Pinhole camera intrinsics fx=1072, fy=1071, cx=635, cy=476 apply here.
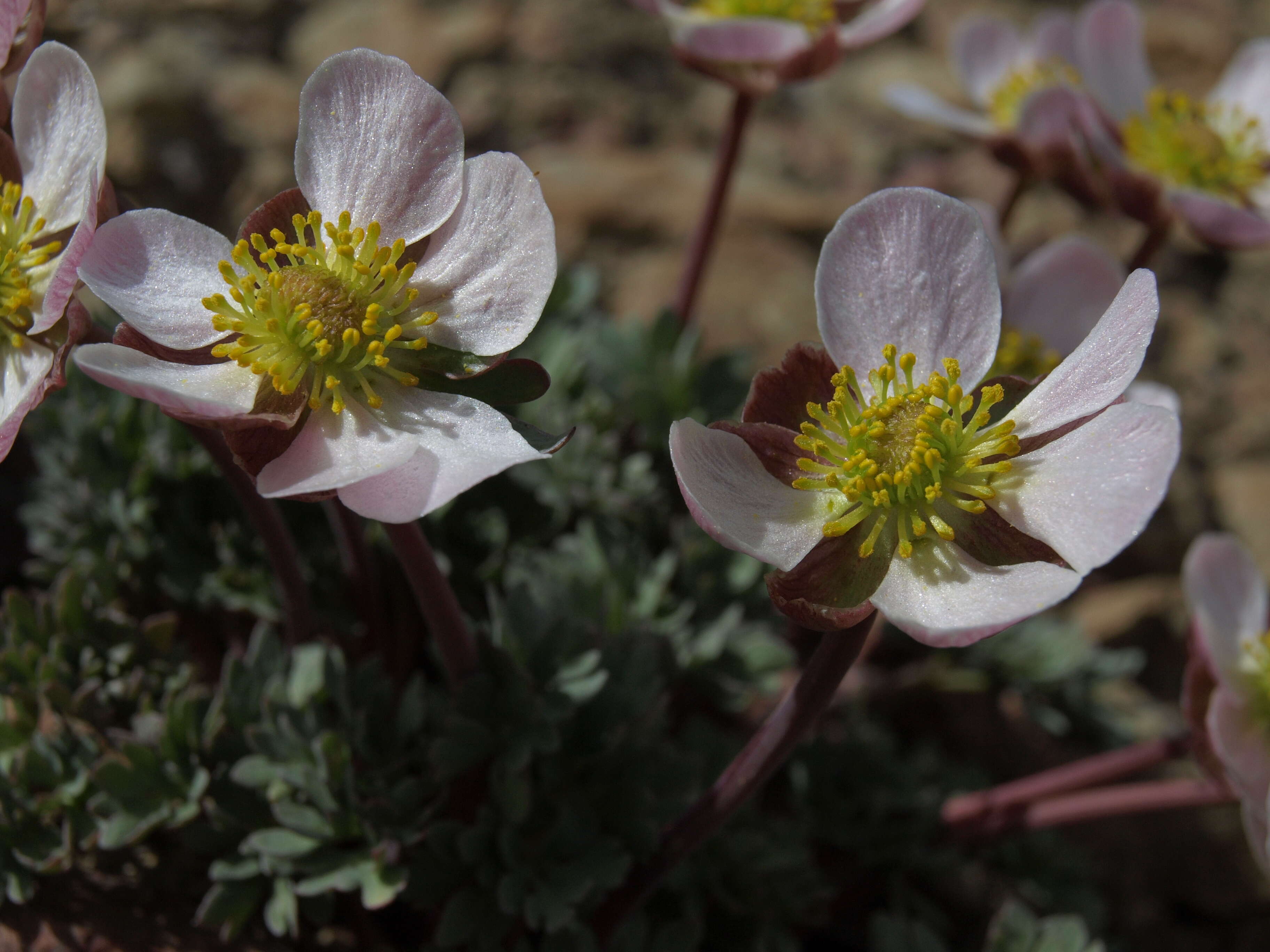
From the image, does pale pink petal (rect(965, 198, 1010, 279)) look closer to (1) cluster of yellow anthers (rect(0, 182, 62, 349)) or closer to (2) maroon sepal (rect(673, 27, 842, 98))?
(2) maroon sepal (rect(673, 27, 842, 98))

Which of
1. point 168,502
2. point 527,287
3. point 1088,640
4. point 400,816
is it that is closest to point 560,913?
point 400,816

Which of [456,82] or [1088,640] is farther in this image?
[456,82]

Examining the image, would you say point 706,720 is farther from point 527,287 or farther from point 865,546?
point 527,287

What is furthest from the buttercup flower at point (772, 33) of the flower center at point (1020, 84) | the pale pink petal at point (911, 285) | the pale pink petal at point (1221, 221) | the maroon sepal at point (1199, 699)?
the maroon sepal at point (1199, 699)

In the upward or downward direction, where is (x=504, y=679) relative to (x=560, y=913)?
upward

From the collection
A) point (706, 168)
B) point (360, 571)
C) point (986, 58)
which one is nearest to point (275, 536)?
point (360, 571)

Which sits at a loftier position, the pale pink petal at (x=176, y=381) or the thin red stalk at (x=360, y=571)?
the pale pink petal at (x=176, y=381)

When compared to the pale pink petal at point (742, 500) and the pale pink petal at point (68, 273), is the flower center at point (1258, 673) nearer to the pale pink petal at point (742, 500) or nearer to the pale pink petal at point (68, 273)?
the pale pink petal at point (742, 500)
